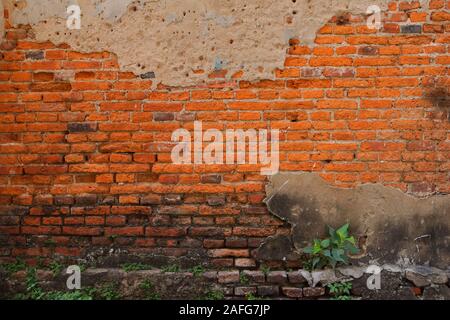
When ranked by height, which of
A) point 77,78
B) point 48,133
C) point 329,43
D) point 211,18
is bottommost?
point 48,133

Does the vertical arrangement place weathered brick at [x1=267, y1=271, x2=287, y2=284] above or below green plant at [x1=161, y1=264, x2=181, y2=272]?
below

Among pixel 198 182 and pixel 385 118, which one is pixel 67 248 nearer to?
pixel 198 182

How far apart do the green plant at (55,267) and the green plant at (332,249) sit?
1803mm

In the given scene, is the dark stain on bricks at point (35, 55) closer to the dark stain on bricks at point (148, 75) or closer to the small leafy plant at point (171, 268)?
the dark stain on bricks at point (148, 75)

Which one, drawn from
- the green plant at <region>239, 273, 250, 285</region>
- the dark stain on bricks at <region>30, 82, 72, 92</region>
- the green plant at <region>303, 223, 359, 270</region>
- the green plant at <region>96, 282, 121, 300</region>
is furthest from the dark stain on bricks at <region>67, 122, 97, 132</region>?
the green plant at <region>303, 223, 359, 270</region>

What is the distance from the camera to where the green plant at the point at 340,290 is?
288 cm

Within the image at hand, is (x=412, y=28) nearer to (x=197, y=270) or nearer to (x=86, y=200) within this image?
(x=197, y=270)

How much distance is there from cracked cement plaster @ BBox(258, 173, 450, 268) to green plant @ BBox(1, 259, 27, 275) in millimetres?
1771

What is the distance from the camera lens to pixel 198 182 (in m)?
3.03

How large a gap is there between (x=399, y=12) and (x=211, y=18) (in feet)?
4.45

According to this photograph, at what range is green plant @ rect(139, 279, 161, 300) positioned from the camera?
294 centimetres

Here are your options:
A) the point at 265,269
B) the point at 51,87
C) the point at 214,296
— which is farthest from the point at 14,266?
the point at 265,269

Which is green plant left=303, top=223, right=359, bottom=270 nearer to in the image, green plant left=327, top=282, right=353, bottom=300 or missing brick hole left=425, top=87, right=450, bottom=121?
green plant left=327, top=282, right=353, bottom=300

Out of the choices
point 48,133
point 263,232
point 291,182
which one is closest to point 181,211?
point 263,232
